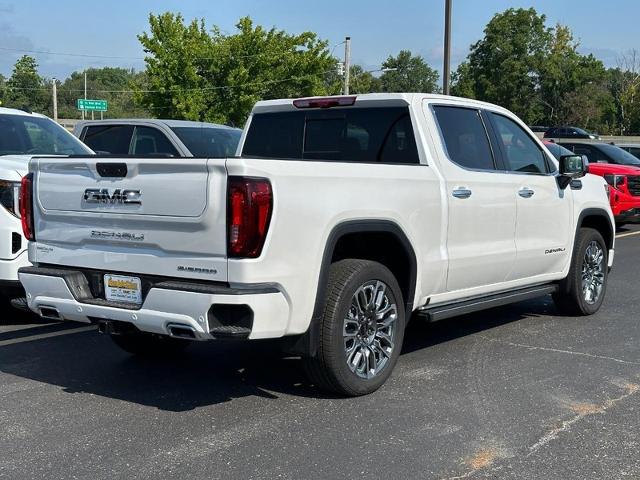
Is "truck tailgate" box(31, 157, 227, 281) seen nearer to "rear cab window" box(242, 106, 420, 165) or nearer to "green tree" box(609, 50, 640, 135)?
"rear cab window" box(242, 106, 420, 165)

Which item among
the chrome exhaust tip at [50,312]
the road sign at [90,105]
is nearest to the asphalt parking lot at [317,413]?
the chrome exhaust tip at [50,312]

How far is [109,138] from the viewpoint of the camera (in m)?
10.7

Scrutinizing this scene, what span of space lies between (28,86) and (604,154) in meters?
91.6

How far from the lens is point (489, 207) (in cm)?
607

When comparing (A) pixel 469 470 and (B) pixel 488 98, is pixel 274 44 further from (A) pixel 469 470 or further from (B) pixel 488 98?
(A) pixel 469 470

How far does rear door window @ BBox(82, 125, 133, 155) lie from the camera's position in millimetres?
10438

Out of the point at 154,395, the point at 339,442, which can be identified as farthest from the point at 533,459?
the point at 154,395

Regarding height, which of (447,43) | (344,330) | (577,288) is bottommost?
(577,288)

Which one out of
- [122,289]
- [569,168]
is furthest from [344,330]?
[569,168]

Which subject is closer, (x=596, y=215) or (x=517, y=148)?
(x=517, y=148)

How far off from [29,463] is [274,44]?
136 feet

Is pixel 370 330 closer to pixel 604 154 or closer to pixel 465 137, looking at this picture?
pixel 465 137

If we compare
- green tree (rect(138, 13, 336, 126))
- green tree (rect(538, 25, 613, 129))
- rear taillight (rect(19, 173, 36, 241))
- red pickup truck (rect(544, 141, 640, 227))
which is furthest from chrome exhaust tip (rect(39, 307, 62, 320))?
green tree (rect(538, 25, 613, 129))

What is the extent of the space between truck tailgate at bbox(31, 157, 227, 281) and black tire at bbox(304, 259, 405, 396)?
779mm
